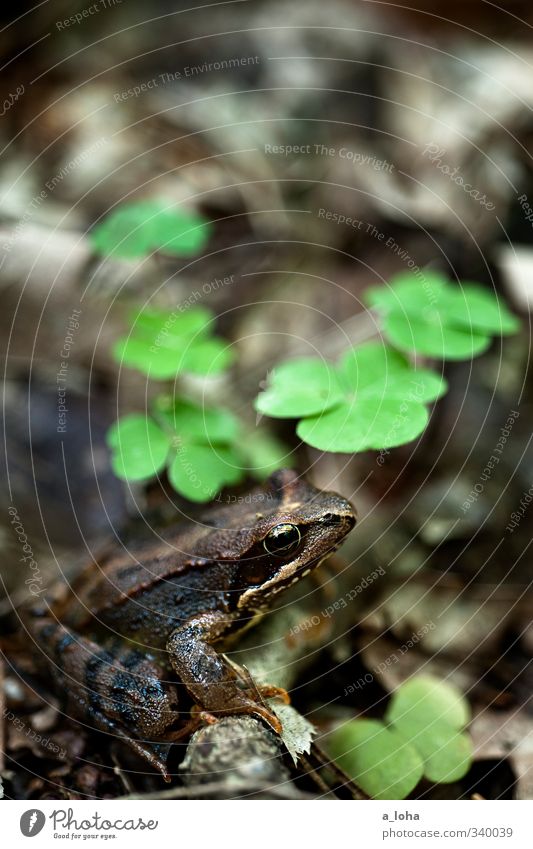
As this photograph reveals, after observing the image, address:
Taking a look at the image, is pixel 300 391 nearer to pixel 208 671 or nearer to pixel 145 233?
pixel 208 671

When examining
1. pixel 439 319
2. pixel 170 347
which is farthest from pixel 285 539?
pixel 439 319

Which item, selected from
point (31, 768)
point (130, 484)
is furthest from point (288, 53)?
point (31, 768)

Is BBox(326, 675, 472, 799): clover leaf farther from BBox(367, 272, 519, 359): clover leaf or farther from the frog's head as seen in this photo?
BBox(367, 272, 519, 359): clover leaf

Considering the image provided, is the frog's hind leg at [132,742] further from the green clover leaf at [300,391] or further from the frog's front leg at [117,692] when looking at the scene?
the green clover leaf at [300,391]

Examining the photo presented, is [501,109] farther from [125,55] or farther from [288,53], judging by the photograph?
[125,55]

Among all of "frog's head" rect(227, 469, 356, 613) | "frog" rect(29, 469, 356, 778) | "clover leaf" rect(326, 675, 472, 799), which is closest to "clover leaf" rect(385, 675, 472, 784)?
"clover leaf" rect(326, 675, 472, 799)

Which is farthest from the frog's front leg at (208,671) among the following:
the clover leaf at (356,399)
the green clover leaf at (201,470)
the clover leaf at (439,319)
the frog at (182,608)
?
the clover leaf at (439,319)
